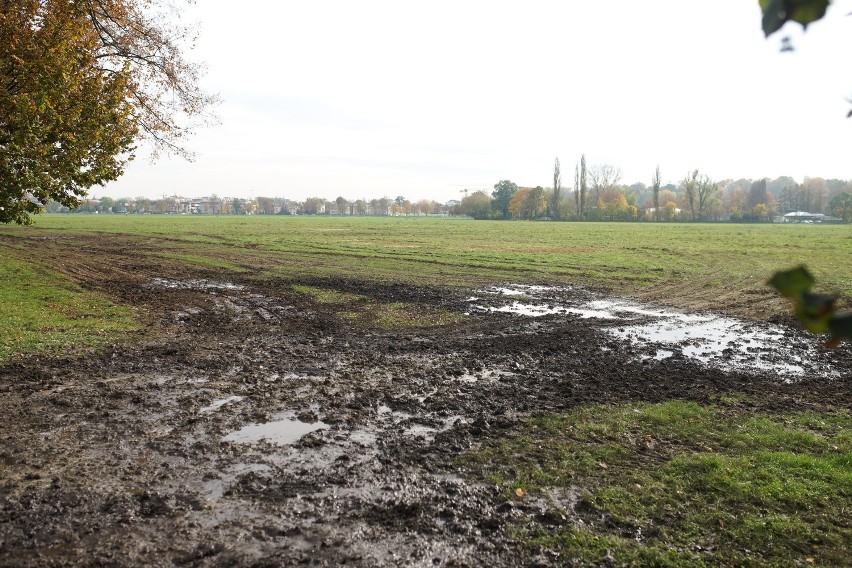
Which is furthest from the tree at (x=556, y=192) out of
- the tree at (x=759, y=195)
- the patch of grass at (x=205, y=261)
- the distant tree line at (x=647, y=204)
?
the patch of grass at (x=205, y=261)

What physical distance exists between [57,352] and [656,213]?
147 m

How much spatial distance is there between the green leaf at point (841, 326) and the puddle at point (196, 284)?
21.2 metres

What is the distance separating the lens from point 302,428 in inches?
314

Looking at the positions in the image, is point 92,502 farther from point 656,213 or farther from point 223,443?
point 656,213

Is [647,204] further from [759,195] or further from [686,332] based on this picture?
[686,332]

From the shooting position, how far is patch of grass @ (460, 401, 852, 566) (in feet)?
16.6

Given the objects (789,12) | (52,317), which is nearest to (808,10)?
(789,12)

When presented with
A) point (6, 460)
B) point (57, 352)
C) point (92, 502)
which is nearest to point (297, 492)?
point (92, 502)

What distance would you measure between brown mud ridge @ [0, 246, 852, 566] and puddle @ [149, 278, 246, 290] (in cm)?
550

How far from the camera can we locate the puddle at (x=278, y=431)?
295 inches

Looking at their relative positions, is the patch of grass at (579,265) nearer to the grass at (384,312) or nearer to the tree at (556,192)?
the grass at (384,312)

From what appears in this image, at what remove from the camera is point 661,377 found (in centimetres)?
1054

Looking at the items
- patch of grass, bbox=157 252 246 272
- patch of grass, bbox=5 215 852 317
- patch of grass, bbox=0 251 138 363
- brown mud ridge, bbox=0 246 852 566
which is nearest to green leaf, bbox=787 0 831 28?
brown mud ridge, bbox=0 246 852 566

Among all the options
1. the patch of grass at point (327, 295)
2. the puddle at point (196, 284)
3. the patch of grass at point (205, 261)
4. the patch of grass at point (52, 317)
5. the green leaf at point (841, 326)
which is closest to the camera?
the green leaf at point (841, 326)
